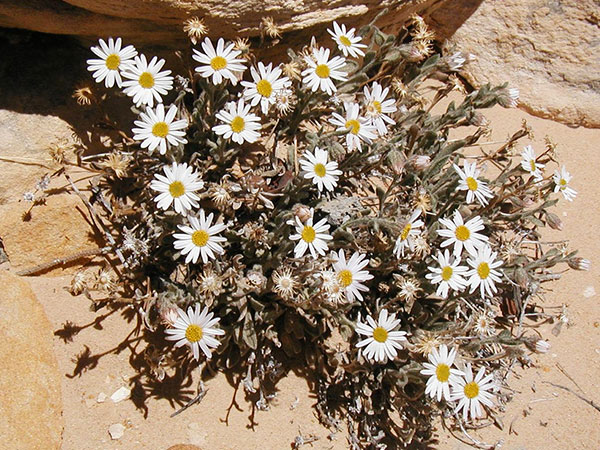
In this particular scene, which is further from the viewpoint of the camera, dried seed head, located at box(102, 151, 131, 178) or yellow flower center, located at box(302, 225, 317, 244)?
dried seed head, located at box(102, 151, 131, 178)

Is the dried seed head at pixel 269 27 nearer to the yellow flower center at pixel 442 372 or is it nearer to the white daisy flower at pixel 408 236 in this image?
the white daisy flower at pixel 408 236

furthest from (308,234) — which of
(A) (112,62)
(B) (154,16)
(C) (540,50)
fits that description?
(C) (540,50)

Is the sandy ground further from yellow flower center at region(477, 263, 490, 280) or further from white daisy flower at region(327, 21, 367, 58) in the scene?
white daisy flower at region(327, 21, 367, 58)

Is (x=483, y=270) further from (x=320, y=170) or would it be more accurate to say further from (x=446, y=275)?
(x=320, y=170)

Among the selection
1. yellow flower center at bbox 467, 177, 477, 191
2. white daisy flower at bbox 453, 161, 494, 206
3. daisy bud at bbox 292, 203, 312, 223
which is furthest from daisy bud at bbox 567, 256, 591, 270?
daisy bud at bbox 292, 203, 312, 223

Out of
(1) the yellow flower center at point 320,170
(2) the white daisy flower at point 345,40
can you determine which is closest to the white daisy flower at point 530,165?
(2) the white daisy flower at point 345,40

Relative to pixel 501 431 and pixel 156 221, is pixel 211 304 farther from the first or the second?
pixel 501 431
